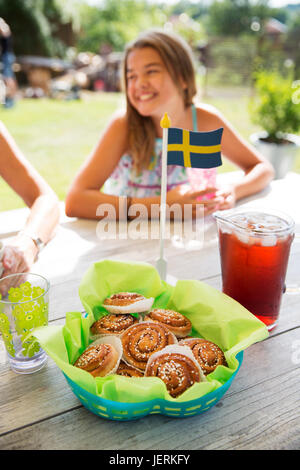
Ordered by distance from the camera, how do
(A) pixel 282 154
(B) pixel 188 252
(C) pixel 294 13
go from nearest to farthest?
1. (B) pixel 188 252
2. (A) pixel 282 154
3. (C) pixel 294 13

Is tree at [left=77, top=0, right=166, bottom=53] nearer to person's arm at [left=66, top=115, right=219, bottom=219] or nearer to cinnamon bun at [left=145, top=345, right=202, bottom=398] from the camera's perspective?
person's arm at [left=66, top=115, right=219, bottom=219]

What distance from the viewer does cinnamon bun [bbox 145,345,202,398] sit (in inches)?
24.4

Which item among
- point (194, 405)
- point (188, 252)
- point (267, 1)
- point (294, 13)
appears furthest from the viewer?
point (294, 13)

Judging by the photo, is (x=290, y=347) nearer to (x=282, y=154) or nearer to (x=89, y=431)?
(x=89, y=431)

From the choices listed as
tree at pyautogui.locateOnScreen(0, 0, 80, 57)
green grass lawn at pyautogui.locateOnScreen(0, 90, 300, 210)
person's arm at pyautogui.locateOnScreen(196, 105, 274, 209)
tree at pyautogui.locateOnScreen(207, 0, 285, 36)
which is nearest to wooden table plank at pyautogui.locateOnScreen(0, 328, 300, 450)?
person's arm at pyautogui.locateOnScreen(196, 105, 274, 209)

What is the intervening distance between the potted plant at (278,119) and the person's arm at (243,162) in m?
1.49

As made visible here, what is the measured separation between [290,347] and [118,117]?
4.15 ft

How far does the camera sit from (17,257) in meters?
1.00

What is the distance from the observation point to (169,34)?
171 cm

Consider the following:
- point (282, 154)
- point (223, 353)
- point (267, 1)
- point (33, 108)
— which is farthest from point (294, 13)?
point (223, 353)

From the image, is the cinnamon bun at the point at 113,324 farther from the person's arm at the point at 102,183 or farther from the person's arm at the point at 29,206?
the person's arm at the point at 102,183

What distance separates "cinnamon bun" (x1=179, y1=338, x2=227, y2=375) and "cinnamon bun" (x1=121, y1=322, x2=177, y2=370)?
0.03 meters

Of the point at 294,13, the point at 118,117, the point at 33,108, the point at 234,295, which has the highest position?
the point at 294,13

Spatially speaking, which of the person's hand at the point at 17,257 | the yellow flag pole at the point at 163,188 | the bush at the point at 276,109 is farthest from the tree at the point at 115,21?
the yellow flag pole at the point at 163,188
